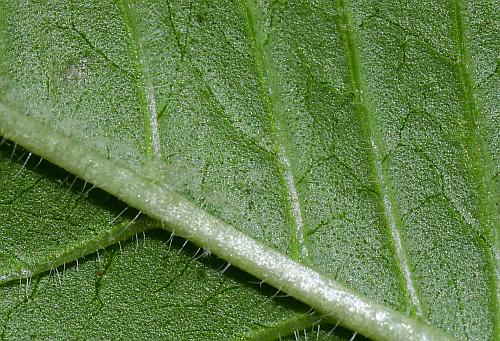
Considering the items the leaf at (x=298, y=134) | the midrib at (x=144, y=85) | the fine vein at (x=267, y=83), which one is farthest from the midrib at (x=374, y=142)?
the midrib at (x=144, y=85)

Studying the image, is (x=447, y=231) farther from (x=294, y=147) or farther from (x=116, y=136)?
(x=116, y=136)

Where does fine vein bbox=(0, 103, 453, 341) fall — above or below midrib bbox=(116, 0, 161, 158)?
below

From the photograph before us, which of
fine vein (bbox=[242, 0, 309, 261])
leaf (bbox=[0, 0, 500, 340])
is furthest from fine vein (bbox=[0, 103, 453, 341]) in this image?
fine vein (bbox=[242, 0, 309, 261])

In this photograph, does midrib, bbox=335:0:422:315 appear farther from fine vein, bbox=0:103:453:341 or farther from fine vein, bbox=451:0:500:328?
fine vein, bbox=451:0:500:328

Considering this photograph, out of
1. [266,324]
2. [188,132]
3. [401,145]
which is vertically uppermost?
[401,145]

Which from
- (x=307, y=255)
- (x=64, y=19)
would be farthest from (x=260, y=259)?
(x=64, y=19)

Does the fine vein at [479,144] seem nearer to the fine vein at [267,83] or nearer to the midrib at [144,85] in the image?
the fine vein at [267,83]

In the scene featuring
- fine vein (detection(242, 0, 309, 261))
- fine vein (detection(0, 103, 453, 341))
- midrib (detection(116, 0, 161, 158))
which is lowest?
fine vein (detection(0, 103, 453, 341))
